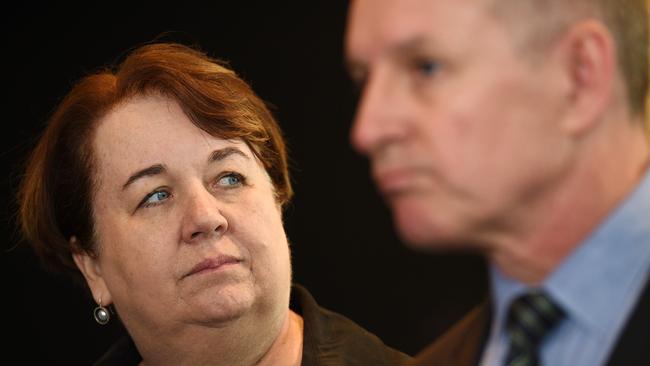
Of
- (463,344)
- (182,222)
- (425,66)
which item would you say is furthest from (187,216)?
(425,66)

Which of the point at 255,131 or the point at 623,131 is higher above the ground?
the point at 623,131

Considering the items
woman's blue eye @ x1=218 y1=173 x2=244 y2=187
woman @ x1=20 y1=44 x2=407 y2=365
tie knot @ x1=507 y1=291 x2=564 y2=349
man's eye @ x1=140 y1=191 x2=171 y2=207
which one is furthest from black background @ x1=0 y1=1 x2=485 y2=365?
tie knot @ x1=507 y1=291 x2=564 y2=349

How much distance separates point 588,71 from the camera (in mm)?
804

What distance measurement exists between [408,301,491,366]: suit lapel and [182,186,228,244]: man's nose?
0.60 m

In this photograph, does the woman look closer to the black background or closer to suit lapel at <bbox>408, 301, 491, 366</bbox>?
the black background

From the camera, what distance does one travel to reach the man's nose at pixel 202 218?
1.55 m

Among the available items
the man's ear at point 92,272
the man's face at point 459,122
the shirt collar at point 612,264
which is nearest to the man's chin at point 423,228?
the man's face at point 459,122

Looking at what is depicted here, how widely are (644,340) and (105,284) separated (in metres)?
1.15

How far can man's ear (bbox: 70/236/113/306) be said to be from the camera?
179cm

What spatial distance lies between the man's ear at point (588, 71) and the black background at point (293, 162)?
579 millimetres

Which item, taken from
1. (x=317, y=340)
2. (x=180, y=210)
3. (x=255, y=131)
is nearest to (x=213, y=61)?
(x=255, y=131)

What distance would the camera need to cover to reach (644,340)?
0.80m

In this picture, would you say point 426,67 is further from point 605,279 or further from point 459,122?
point 605,279

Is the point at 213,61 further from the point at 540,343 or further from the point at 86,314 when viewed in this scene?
the point at 540,343
